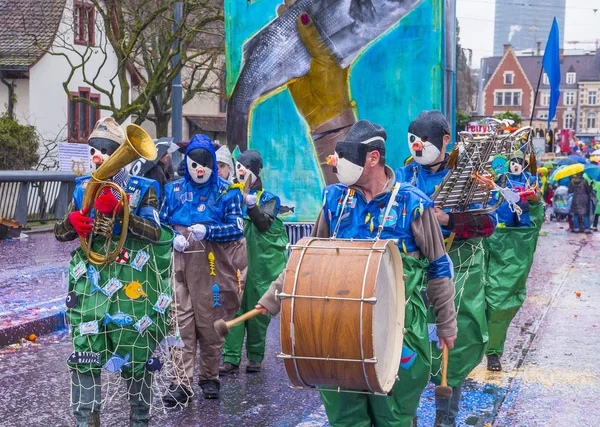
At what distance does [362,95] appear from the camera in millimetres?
10094

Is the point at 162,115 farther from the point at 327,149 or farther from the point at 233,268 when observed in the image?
the point at 233,268

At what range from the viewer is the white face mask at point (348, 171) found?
4.33 metres

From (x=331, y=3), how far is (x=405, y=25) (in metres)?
0.84

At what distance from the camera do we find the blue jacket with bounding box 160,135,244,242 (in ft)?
21.4

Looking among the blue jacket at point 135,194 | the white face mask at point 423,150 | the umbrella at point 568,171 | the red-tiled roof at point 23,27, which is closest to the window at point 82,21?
the red-tiled roof at point 23,27

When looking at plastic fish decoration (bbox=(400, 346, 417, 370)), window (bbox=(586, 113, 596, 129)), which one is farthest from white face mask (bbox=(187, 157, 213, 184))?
window (bbox=(586, 113, 596, 129))

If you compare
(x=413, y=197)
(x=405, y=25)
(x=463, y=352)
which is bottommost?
(x=463, y=352)

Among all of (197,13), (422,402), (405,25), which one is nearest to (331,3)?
(405,25)

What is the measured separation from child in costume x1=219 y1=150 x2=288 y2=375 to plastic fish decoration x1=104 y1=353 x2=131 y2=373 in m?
2.10

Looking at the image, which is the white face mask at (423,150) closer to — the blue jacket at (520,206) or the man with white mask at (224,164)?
the blue jacket at (520,206)

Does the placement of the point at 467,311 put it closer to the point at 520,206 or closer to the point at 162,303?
the point at 162,303

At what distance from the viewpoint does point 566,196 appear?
87.2 ft

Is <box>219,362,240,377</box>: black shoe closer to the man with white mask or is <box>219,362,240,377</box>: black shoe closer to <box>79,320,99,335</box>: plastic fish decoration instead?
the man with white mask

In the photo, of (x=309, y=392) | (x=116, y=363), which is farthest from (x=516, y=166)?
(x=116, y=363)
